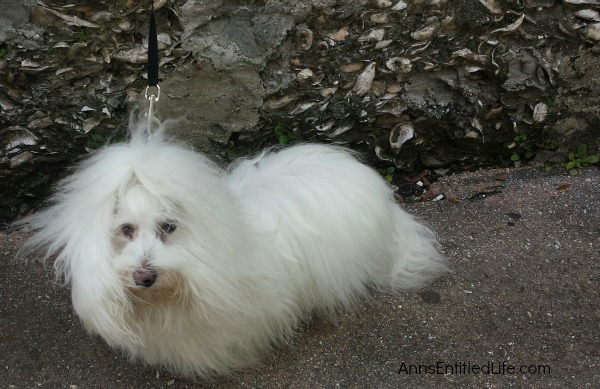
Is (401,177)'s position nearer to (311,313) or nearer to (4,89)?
(311,313)

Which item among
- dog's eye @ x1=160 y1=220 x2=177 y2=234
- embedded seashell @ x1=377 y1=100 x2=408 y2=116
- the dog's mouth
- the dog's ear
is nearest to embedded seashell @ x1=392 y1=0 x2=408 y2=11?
embedded seashell @ x1=377 y1=100 x2=408 y2=116

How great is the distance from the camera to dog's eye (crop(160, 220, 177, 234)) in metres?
1.86

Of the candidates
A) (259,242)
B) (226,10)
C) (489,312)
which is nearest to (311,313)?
(259,242)

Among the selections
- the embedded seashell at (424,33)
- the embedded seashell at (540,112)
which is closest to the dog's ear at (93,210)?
the embedded seashell at (424,33)

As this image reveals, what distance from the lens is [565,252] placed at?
121 inches

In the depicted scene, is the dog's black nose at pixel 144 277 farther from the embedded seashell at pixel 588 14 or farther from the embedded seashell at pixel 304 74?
the embedded seashell at pixel 588 14

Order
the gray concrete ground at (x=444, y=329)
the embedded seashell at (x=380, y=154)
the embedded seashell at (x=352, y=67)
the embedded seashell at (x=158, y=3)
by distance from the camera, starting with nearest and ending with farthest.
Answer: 1. the gray concrete ground at (x=444, y=329)
2. the embedded seashell at (x=158, y=3)
3. the embedded seashell at (x=352, y=67)
4. the embedded seashell at (x=380, y=154)

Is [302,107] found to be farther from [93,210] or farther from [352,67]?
[93,210]

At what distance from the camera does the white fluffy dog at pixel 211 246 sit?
183 cm

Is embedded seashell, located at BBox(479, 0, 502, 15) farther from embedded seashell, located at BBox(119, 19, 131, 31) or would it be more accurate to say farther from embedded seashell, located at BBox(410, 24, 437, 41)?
embedded seashell, located at BBox(119, 19, 131, 31)

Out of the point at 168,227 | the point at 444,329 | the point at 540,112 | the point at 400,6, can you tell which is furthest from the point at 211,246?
the point at 540,112

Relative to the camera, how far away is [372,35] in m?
3.29

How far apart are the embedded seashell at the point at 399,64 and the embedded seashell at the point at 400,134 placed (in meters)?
0.35

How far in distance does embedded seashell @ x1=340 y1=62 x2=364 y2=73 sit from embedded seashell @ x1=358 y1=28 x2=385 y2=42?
141mm
